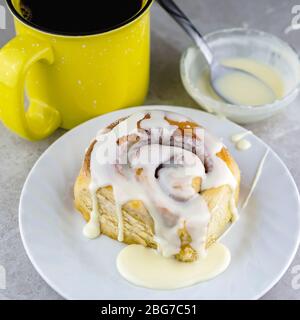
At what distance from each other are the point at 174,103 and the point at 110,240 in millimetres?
468

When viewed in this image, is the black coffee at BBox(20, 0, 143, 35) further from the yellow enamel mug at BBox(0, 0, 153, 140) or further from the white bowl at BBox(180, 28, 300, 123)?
the white bowl at BBox(180, 28, 300, 123)

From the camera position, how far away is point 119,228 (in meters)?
1.15

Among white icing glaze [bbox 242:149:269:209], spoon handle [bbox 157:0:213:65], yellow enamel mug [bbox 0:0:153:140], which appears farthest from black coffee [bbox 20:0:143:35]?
white icing glaze [bbox 242:149:269:209]

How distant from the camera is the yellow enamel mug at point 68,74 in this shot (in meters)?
1.24

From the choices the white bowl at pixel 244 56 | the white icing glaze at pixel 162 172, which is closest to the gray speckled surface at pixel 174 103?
the white bowl at pixel 244 56

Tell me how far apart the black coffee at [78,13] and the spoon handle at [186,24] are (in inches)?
6.1

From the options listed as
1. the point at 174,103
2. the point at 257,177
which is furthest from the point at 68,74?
the point at 257,177

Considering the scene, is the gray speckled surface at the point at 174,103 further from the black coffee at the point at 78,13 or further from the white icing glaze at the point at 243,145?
the black coffee at the point at 78,13

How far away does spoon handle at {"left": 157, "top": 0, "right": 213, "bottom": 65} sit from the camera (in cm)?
147

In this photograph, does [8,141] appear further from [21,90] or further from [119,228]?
[119,228]

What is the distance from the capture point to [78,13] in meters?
1.29

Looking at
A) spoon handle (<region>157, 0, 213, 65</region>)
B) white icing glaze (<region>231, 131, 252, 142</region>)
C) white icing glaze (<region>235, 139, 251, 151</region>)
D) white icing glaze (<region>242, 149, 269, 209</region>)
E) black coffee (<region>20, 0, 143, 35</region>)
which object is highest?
black coffee (<region>20, 0, 143, 35</region>)

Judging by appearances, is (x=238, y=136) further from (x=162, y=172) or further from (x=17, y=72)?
(x=17, y=72)

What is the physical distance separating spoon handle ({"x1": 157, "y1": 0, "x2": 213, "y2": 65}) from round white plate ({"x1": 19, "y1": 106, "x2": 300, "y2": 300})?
0.26m
